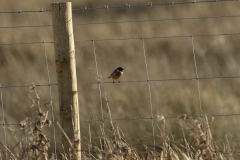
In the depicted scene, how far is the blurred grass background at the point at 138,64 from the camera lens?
8586mm

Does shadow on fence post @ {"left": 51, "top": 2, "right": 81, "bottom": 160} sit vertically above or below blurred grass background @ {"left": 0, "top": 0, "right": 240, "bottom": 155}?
below

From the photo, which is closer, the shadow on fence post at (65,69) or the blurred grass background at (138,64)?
the shadow on fence post at (65,69)

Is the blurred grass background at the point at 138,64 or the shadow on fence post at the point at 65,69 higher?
the blurred grass background at the point at 138,64

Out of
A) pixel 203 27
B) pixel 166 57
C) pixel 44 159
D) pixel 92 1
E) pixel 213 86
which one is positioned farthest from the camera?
pixel 92 1

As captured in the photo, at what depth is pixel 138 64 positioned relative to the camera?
11.5 m

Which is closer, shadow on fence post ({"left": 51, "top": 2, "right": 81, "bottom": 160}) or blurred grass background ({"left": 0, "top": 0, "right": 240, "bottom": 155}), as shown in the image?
shadow on fence post ({"left": 51, "top": 2, "right": 81, "bottom": 160})

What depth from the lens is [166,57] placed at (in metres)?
11.4

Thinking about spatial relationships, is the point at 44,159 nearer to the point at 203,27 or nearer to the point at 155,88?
the point at 155,88

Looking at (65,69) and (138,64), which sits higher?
(138,64)

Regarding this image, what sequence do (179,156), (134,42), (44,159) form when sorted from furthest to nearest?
1. (134,42)
2. (179,156)
3. (44,159)

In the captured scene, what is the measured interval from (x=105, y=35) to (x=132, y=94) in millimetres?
4943

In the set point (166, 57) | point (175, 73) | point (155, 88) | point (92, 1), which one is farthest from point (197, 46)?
point (92, 1)

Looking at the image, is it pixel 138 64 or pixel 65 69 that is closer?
pixel 65 69

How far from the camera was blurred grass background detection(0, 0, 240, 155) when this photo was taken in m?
8.59
